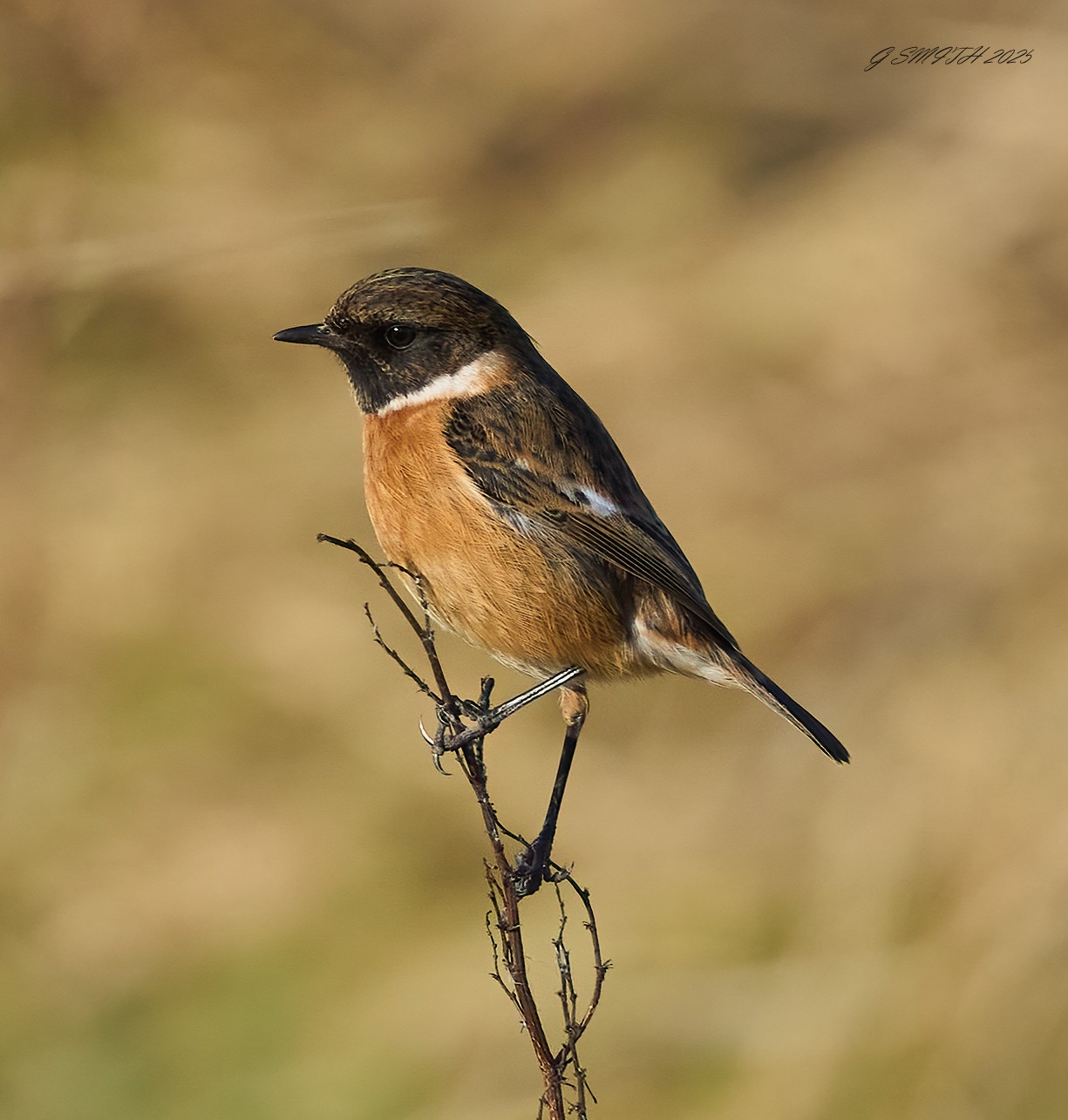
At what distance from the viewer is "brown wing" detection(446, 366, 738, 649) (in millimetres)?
4312

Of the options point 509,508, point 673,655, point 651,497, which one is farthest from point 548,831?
point 651,497

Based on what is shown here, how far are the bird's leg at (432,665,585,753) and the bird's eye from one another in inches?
43.0

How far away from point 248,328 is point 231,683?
2.50 metres

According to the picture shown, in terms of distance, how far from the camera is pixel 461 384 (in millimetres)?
4434

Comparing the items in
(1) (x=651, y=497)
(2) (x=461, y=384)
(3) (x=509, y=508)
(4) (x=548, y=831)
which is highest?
(1) (x=651, y=497)

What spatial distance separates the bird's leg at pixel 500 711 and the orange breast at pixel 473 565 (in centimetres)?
4

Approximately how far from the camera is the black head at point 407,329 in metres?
4.36

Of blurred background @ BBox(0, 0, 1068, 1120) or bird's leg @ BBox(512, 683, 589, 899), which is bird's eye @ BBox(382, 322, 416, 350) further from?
blurred background @ BBox(0, 0, 1068, 1120)

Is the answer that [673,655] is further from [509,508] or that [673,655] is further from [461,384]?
[461,384]

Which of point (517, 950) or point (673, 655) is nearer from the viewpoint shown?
point (517, 950)

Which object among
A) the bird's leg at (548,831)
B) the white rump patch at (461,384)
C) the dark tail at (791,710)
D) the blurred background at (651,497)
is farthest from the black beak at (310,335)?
the blurred background at (651,497)

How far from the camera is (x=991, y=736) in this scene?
7.72m

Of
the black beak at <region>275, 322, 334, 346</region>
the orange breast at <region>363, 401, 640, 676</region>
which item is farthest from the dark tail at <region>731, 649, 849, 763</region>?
the black beak at <region>275, 322, 334, 346</region>

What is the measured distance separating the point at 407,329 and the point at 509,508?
0.63 metres
